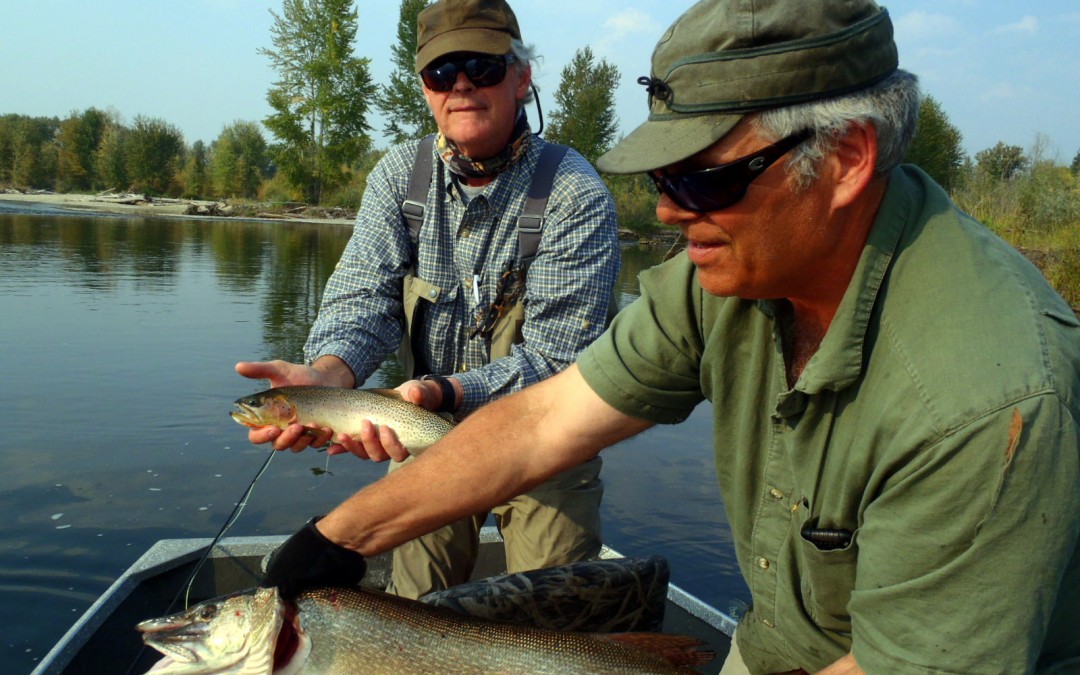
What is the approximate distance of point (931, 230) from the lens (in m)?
2.05

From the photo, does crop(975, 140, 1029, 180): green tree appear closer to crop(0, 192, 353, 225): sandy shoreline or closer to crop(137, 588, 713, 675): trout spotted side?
crop(0, 192, 353, 225): sandy shoreline

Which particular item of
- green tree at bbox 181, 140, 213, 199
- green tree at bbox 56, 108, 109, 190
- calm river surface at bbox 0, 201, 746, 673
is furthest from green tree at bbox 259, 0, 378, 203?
calm river surface at bbox 0, 201, 746, 673

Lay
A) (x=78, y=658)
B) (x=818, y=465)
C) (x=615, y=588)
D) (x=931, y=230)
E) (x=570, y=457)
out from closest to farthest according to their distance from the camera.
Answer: (x=931, y=230), (x=818, y=465), (x=570, y=457), (x=615, y=588), (x=78, y=658)

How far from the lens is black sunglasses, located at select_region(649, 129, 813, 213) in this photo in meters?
2.06

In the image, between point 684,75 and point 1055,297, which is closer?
point 1055,297

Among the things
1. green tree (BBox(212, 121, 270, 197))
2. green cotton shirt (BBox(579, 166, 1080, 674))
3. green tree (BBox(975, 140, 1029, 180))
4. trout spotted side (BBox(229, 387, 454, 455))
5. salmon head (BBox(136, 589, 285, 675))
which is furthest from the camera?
green tree (BBox(212, 121, 270, 197))

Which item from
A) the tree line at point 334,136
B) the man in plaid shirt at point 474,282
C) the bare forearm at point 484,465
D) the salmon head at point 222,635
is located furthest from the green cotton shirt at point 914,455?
the tree line at point 334,136

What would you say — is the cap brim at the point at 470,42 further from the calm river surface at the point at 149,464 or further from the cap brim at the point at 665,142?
the calm river surface at the point at 149,464

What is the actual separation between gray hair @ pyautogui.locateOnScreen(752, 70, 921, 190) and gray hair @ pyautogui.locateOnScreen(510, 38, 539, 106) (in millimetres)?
2364

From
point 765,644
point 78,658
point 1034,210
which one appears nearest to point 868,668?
point 765,644

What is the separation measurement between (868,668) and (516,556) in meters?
2.19

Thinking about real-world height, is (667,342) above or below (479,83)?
below

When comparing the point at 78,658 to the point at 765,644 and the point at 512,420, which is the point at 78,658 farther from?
the point at 765,644

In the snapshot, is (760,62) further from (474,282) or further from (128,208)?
(128,208)
